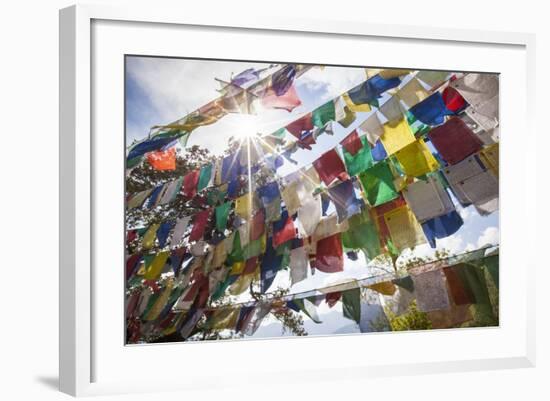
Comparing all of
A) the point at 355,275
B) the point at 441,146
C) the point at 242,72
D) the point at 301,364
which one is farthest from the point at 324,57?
the point at 301,364

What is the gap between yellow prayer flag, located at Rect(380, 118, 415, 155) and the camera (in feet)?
9.68

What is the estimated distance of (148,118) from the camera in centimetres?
272

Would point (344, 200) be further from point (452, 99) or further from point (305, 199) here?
point (452, 99)

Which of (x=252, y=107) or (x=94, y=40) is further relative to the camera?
(x=252, y=107)

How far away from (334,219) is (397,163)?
0.29 m

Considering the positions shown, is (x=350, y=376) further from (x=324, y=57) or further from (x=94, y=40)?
(x=94, y=40)

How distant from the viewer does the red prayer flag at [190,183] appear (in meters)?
2.77

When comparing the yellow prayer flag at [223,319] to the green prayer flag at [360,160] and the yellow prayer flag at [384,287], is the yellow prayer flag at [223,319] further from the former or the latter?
the green prayer flag at [360,160]

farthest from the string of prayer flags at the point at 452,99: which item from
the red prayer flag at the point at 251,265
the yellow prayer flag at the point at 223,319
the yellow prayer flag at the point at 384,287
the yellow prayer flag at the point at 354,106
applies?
the yellow prayer flag at the point at 223,319

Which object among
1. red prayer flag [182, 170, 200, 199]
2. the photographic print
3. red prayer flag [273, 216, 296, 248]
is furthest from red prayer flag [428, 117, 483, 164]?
red prayer flag [182, 170, 200, 199]

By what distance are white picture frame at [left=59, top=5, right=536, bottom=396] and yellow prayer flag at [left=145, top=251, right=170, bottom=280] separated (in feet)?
0.33

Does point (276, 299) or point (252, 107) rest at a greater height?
point (252, 107)

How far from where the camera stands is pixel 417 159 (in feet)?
9.77

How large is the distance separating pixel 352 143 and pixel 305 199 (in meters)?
0.24
